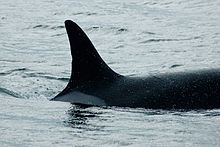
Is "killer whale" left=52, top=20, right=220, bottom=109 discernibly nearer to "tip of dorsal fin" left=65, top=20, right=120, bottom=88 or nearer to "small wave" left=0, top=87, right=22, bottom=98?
"tip of dorsal fin" left=65, top=20, right=120, bottom=88

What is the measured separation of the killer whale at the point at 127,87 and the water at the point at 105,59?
0.74 feet

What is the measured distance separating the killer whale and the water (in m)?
0.22

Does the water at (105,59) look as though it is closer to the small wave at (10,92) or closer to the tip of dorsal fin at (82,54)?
the small wave at (10,92)

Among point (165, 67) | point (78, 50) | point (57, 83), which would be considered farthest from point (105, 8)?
point (78, 50)

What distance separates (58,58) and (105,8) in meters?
12.5

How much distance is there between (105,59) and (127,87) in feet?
20.1

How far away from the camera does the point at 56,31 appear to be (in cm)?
2069

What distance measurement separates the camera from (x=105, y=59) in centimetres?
1488

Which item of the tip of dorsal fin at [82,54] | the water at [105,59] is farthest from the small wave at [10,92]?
the tip of dorsal fin at [82,54]

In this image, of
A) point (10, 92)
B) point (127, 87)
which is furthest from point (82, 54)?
point (10, 92)

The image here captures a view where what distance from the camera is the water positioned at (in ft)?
23.5

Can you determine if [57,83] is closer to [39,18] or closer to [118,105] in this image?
[118,105]

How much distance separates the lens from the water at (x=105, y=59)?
7.18 meters

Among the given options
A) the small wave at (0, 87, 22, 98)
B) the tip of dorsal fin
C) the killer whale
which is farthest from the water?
the tip of dorsal fin
